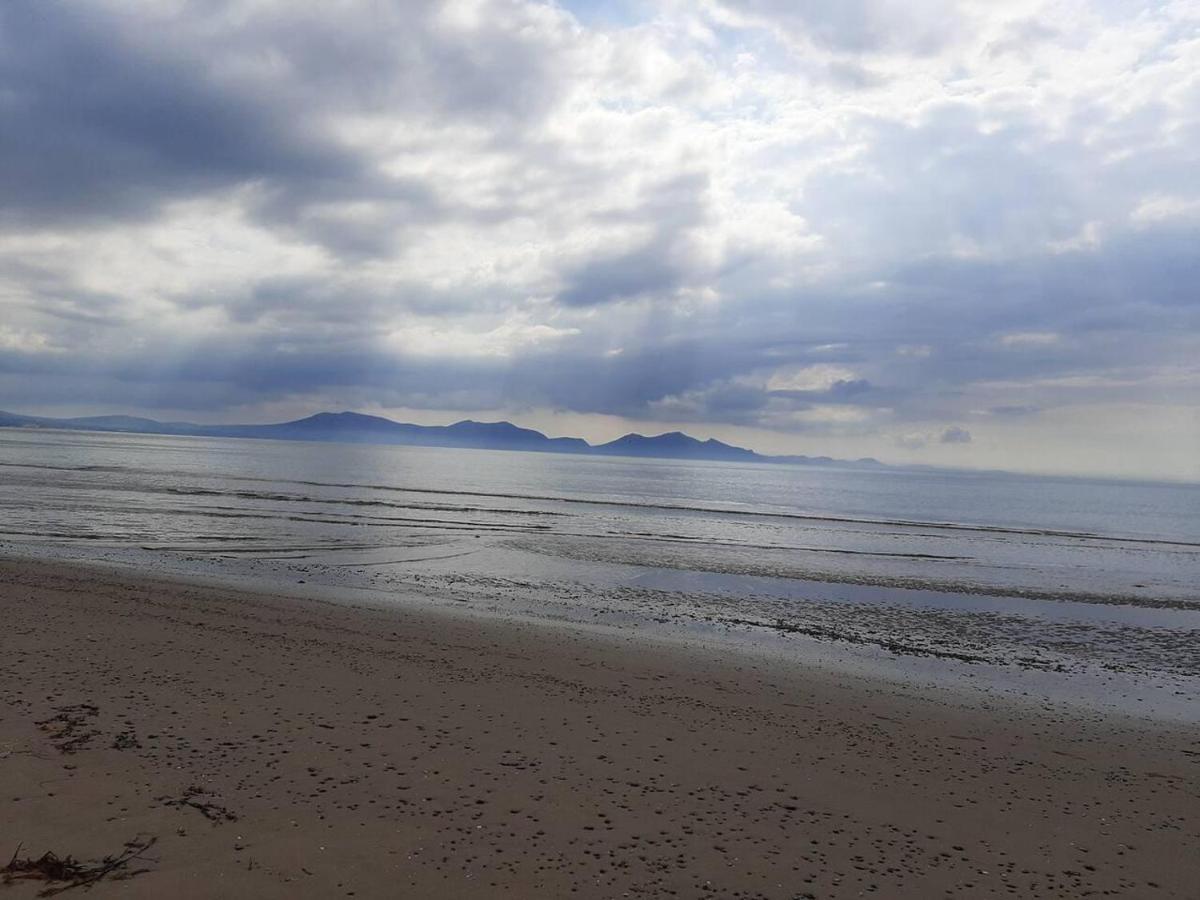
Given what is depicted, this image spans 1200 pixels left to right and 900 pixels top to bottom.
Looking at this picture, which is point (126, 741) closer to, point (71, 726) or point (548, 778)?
point (71, 726)

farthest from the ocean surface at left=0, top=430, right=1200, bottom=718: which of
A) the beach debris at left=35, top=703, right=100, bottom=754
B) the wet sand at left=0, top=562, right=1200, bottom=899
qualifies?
the beach debris at left=35, top=703, right=100, bottom=754

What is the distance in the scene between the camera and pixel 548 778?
7.75 meters

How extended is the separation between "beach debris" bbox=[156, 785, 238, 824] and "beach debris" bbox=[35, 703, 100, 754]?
1.83 metres

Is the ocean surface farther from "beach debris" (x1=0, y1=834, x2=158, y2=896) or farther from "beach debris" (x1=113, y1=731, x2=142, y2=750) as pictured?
"beach debris" (x1=0, y1=834, x2=158, y2=896)

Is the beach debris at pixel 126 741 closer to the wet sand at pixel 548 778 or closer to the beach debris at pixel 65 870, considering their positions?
the wet sand at pixel 548 778

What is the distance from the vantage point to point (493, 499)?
63219 millimetres

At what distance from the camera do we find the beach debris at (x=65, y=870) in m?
5.26

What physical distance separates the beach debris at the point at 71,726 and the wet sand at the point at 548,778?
53mm

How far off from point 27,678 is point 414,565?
15887 millimetres

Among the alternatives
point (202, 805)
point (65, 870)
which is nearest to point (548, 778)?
point (202, 805)

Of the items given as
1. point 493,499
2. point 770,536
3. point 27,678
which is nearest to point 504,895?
point 27,678

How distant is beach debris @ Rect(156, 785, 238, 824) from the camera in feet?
21.1

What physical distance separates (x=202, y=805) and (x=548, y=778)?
3.29m

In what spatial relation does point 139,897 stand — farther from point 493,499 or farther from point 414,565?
point 493,499
